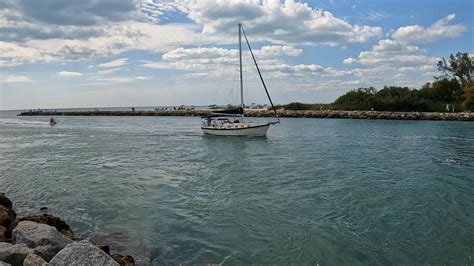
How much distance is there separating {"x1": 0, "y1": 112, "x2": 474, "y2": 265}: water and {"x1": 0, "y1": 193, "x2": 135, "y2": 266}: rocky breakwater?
7.03 ft

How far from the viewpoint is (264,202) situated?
15680mm

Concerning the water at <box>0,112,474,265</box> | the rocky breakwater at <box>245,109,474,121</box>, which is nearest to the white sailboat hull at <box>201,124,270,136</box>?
the water at <box>0,112,474,265</box>

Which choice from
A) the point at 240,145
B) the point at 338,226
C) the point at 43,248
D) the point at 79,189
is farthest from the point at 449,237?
the point at 240,145

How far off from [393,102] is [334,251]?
78004mm

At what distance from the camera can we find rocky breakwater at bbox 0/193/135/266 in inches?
275

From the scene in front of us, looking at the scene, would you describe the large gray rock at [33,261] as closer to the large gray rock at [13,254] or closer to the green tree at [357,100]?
the large gray rock at [13,254]

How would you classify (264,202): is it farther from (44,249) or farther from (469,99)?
(469,99)

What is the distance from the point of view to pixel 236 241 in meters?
11.5

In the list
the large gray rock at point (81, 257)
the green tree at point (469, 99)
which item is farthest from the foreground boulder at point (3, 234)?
the green tree at point (469, 99)

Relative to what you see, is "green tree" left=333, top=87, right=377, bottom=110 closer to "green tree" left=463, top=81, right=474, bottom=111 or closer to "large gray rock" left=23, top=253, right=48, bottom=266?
"green tree" left=463, top=81, right=474, bottom=111

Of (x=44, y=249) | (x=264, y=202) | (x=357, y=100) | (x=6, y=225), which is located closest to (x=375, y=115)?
(x=357, y=100)

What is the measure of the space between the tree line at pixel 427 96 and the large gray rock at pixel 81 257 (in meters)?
80.7

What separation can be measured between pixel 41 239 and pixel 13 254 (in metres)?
1.06

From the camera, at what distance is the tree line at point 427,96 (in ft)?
264
